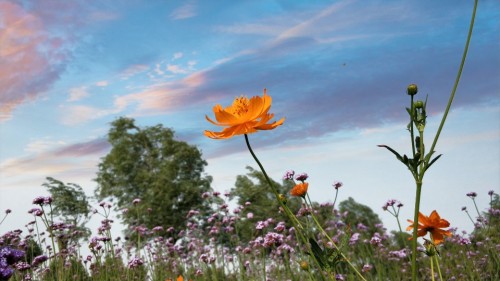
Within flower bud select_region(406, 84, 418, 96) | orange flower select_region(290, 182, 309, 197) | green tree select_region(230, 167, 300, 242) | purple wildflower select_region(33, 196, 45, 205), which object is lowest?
orange flower select_region(290, 182, 309, 197)

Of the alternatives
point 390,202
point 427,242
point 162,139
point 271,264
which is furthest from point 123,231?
point 427,242

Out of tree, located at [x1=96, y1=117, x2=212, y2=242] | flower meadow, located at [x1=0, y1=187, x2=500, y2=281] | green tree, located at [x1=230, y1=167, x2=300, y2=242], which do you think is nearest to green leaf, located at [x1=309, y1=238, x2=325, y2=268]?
flower meadow, located at [x1=0, y1=187, x2=500, y2=281]

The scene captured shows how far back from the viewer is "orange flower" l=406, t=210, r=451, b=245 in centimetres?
306

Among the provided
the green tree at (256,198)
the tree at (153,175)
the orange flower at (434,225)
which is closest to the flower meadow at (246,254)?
the orange flower at (434,225)

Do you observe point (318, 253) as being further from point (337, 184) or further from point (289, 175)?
point (337, 184)

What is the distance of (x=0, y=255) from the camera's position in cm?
345

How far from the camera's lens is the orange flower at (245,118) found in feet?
7.55

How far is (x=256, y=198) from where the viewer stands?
30844mm

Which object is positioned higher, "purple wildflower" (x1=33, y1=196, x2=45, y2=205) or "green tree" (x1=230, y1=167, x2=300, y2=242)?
"green tree" (x1=230, y1=167, x2=300, y2=242)

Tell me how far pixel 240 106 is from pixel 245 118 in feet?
0.38

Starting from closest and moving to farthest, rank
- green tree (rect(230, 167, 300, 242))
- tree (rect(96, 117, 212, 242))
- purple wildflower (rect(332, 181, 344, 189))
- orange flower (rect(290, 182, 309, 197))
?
1. orange flower (rect(290, 182, 309, 197))
2. purple wildflower (rect(332, 181, 344, 189))
3. green tree (rect(230, 167, 300, 242))
4. tree (rect(96, 117, 212, 242))

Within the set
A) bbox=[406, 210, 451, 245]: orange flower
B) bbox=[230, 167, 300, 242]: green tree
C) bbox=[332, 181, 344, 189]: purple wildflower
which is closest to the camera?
bbox=[406, 210, 451, 245]: orange flower

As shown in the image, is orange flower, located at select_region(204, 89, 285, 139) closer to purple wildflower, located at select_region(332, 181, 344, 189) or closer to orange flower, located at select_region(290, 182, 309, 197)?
orange flower, located at select_region(290, 182, 309, 197)

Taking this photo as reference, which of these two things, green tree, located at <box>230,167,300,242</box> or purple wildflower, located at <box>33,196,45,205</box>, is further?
green tree, located at <box>230,167,300,242</box>
